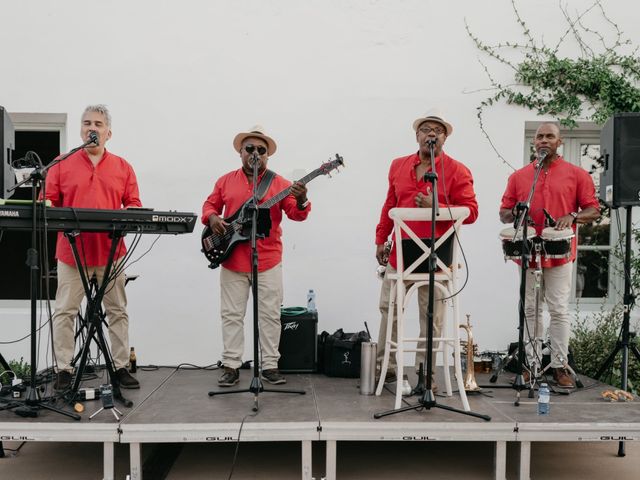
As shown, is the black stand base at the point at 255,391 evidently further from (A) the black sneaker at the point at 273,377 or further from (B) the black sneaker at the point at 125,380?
(B) the black sneaker at the point at 125,380

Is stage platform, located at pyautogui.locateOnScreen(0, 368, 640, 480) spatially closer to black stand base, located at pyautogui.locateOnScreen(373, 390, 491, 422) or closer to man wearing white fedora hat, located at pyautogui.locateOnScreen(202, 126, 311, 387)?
black stand base, located at pyautogui.locateOnScreen(373, 390, 491, 422)

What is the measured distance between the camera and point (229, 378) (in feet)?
14.3

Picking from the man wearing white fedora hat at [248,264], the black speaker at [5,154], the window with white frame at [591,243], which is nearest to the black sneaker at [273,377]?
the man wearing white fedora hat at [248,264]

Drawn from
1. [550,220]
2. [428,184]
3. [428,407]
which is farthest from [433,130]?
[428,407]

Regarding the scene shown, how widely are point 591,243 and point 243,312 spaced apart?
336 centimetres

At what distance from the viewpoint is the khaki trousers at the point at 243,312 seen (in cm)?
443

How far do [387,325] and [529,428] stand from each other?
3.62 ft

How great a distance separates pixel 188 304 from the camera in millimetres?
5605

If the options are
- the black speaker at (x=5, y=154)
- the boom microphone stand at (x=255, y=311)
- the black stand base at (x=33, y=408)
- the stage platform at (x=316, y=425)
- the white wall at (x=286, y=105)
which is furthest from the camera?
the white wall at (x=286, y=105)

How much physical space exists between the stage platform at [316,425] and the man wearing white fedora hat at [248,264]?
568mm

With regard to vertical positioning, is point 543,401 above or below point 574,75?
below

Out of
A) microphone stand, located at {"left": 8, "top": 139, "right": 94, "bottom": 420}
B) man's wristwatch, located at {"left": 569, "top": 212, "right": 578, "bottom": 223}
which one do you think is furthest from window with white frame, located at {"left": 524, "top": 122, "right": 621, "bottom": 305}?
microphone stand, located at {"left": 8, "top": 139, "right": 94, "bottom": 420}

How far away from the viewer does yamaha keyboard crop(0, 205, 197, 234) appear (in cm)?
355

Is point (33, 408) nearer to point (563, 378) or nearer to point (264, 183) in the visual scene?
point (264, 183)
